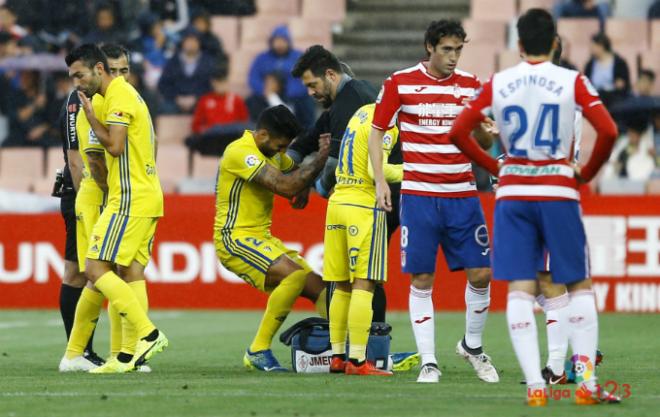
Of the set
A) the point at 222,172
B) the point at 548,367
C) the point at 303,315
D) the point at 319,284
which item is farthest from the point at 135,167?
the point at 303,315

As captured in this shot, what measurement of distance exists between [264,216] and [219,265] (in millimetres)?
6106

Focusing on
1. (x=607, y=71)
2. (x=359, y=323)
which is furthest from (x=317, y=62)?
(x=607, y=71)

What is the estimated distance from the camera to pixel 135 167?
9398mm

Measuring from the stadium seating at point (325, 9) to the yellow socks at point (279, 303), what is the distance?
11097 mm

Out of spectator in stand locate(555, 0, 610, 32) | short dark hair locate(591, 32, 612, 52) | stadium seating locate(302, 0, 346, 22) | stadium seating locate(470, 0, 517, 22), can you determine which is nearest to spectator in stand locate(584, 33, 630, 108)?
short dark hair locate(591, 32, 612, 52)

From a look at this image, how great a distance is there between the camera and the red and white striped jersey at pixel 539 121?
732cm

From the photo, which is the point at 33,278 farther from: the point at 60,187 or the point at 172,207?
the point at 60,187

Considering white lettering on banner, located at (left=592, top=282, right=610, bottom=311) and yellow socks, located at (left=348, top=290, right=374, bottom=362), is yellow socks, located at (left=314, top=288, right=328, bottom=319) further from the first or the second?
white lettering on banner, located at (left=592, top=282, right=610, bottom=311)

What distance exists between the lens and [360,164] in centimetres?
933

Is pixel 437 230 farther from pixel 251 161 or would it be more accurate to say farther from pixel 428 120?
pixel 251 161

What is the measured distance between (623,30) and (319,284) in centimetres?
1030

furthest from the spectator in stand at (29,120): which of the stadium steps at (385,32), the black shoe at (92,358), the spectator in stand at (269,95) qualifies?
the black shoe at (92,358)

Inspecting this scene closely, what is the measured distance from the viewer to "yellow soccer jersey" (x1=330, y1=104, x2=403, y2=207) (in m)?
9.30

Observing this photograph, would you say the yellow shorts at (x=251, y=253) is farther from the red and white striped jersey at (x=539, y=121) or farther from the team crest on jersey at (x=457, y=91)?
the red and white striped jersey at (x=539, y=121)
